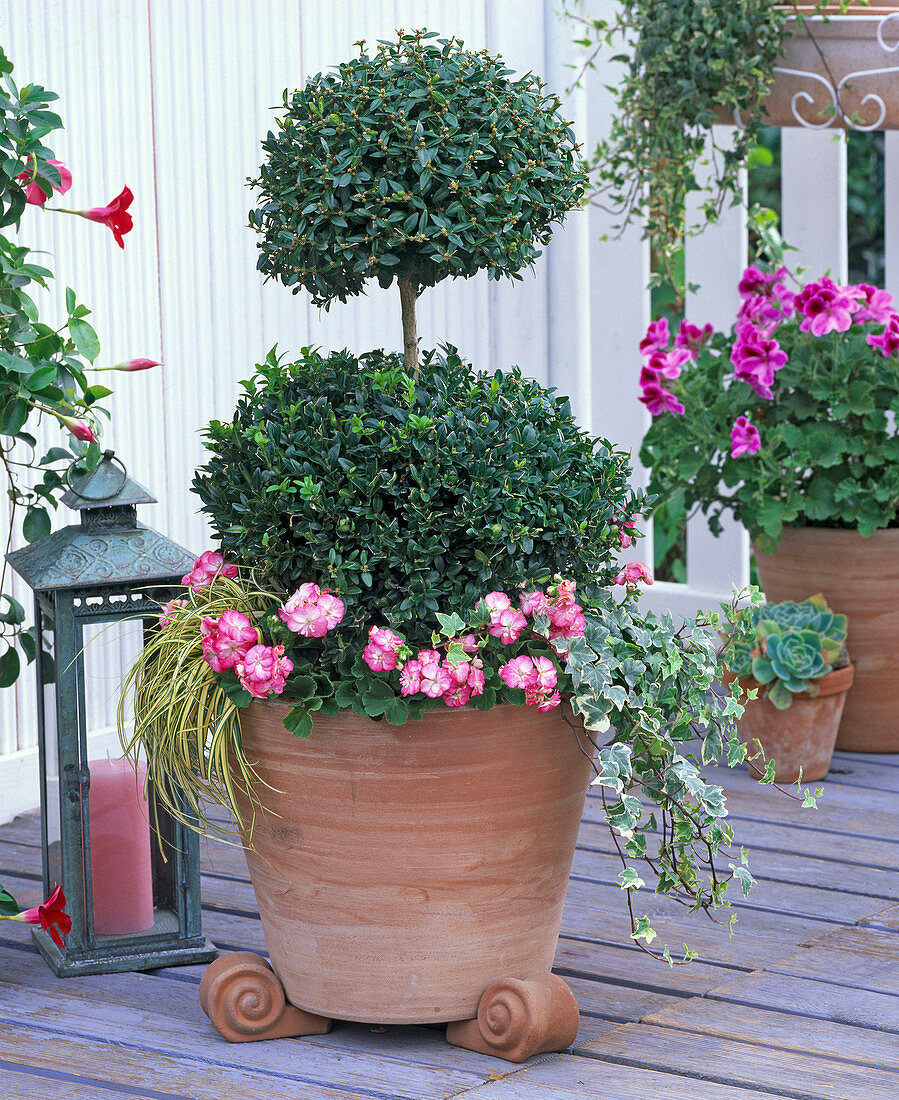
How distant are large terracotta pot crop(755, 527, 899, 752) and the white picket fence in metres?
0.60

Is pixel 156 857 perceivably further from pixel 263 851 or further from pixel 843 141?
pixel 843 141

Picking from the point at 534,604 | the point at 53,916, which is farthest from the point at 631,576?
the point at 53,916

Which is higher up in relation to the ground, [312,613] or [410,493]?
[410,493]

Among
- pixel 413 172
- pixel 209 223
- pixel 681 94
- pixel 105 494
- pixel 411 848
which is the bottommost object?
pixel 411 848

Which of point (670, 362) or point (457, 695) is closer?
point (457, 695)

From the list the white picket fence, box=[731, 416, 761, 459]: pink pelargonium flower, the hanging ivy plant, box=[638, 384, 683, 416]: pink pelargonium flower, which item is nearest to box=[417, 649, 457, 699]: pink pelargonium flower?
the white picket fence

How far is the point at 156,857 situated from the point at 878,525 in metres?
1.51

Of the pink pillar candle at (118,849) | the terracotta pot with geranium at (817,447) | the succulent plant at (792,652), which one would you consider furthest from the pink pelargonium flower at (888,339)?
the pink pillar candle at (118,849)

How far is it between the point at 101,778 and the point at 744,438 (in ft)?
4.78

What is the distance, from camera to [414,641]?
160cm

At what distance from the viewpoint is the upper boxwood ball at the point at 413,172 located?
1614 millimetres

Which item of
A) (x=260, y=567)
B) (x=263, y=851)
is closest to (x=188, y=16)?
(x=260, y=567)

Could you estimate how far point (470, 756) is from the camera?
1.60 meters

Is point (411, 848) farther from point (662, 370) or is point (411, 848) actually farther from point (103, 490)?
point (662, 370)
